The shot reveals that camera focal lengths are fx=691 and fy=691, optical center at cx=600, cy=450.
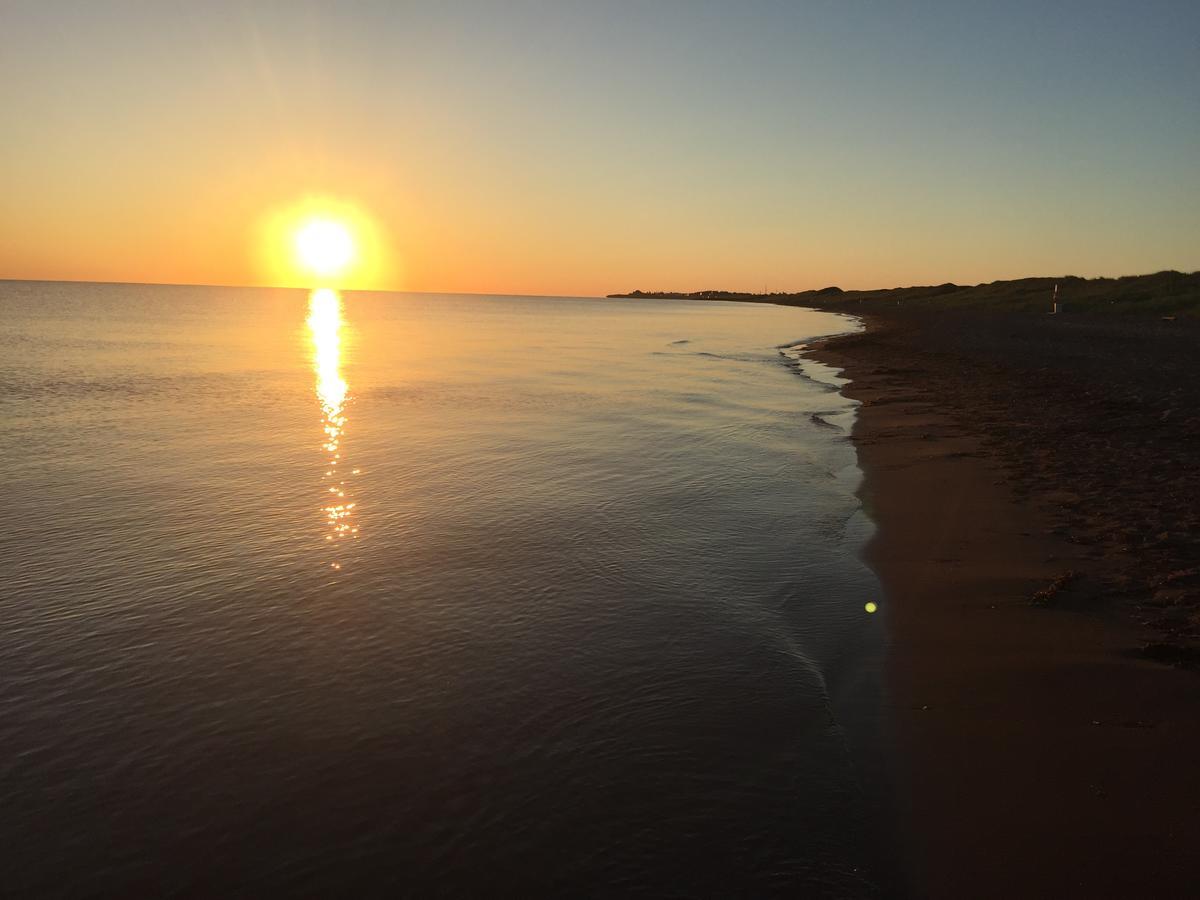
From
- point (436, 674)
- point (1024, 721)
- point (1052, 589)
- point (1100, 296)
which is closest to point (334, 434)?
point (436, 674)

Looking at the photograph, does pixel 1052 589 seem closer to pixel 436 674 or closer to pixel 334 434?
pixel 436 674

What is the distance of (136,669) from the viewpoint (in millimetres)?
7395

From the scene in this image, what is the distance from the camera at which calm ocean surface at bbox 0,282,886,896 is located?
4.98 metres

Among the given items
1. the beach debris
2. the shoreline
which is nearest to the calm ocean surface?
the shoreline

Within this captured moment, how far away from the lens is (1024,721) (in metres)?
6.38

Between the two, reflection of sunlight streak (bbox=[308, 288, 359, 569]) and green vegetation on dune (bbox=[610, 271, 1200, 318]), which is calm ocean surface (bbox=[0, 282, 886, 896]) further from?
green vegetation on dune (bbox=[610, 271, 1200, 318])

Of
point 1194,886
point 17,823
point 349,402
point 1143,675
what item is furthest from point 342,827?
point 349,402

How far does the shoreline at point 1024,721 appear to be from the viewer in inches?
189

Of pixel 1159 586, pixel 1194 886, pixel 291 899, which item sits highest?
pixel 1159 586

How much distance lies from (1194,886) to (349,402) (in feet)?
93.6

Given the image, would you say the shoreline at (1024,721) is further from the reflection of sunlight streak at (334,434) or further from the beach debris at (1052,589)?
the reflection of sunlight streak at (334,434)

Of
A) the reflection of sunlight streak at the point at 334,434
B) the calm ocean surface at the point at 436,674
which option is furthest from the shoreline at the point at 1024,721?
the reflection of sunlight streak at the point at 334,434

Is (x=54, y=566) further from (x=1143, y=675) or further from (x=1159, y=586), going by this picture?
(x=1159, y=586)

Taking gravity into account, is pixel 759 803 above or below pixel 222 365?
below
